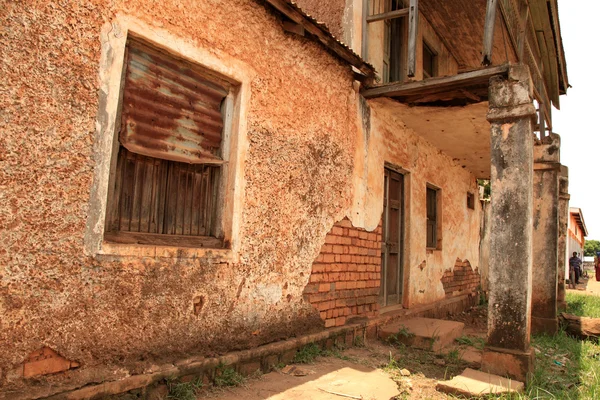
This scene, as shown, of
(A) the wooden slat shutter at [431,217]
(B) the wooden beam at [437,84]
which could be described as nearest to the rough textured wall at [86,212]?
(B) the wooden beam at [437,84]

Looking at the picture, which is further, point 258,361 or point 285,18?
point 285,18

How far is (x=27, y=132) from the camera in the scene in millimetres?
2322

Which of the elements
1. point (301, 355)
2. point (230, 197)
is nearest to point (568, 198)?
point (301, 355)

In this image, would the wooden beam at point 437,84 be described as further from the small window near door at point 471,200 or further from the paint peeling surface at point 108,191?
the small window near door at point 471,200

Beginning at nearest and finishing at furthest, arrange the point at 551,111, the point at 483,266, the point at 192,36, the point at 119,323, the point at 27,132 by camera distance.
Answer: the point at 27,132, the point at 119,323, the point at 192,36, the point at 551,111, the point at 483,266

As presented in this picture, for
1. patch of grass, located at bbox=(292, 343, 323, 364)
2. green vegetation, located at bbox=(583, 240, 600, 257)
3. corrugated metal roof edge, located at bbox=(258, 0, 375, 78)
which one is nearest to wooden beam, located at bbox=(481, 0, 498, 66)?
corrugated metal roof edge, located at bbox=(258, 0, 375, 78)

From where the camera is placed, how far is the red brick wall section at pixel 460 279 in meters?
8.38

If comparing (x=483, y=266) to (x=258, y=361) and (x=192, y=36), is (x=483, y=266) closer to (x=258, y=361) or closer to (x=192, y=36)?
(x=258, y=361)

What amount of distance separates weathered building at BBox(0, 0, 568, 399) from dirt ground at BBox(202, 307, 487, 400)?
27 centimetres

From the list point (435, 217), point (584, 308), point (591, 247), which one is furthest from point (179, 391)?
point (591, 247)

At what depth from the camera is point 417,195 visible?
7000mm

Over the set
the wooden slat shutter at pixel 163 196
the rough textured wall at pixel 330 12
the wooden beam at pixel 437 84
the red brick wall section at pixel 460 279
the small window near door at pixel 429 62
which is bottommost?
the red brick wall section at pixel 460 279

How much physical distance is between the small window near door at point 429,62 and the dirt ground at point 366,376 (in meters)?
4.67

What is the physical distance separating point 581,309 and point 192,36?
385 inches
